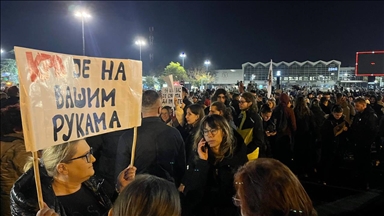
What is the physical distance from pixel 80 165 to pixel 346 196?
229 inches

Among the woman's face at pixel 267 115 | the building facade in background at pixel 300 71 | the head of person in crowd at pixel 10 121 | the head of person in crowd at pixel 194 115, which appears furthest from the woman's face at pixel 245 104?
the building facade in background at pixel 300 71

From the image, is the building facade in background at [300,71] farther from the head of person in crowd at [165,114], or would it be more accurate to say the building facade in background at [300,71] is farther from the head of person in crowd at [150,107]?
the head of person in crowd at [150,107]

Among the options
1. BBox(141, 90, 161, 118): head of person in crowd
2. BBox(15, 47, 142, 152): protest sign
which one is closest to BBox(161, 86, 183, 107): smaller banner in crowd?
BBox(141, 90, 161, 118): head of person in crowd

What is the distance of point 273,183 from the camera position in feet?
5.37

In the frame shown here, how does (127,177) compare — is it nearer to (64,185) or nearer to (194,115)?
(64,185)

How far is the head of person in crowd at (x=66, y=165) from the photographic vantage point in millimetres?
2264

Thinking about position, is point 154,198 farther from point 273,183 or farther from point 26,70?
point 26,70

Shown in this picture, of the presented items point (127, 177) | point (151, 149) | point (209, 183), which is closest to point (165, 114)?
point (151, 149)

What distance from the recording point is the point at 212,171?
133 inches

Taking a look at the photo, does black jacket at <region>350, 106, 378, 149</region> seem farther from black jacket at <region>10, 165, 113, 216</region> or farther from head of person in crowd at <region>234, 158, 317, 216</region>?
black jacket at <region>10, 165, 113, 216</region>

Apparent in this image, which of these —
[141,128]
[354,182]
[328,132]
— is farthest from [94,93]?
[354,182]

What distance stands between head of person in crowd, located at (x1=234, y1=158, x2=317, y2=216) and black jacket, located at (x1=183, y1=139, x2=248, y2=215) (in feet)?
4.94

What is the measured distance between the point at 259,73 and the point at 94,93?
94.9 meters

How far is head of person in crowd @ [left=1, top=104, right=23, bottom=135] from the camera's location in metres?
3.43
